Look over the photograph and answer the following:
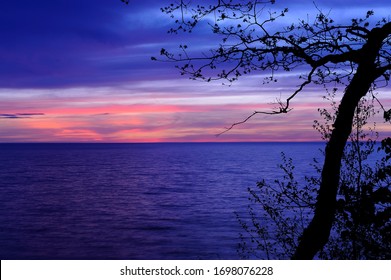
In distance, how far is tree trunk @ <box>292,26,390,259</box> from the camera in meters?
7.09

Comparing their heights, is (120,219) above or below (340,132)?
below

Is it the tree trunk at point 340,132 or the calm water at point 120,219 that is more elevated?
the tree trunk at point 340,132

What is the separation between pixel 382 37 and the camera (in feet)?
23.6

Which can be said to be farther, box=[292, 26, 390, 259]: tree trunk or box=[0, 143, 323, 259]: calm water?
box=[0, 143, 323, 259]: calm water

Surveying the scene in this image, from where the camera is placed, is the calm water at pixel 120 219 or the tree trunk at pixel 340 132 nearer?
the tree trunk at pixel 340 132

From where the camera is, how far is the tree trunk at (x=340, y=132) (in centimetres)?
709

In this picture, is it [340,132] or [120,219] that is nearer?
[340,132]

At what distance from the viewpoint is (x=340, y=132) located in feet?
23.3

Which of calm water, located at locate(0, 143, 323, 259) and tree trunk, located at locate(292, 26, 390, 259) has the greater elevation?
tree trunk, located at locate(292, 26, 390, 259)
